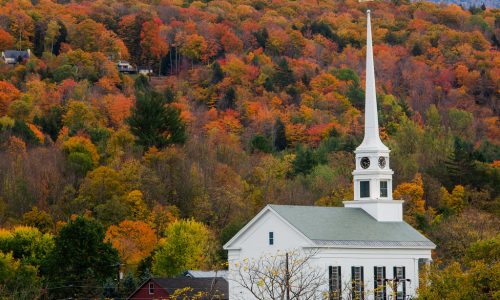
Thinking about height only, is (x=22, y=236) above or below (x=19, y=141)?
below

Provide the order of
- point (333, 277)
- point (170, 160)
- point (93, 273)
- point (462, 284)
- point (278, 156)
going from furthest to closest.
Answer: point (278, 156) < point (170, 160) < point (93, 273) < point (333, 277) < point (462, 284)

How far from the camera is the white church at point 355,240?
9194cm

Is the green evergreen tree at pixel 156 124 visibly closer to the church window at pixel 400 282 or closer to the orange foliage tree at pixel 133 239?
the orange foliage tree at pixel 133 239

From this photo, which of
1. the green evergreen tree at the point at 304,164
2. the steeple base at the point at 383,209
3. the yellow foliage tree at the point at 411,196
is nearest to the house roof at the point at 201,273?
the steeple base at the point at 383,209

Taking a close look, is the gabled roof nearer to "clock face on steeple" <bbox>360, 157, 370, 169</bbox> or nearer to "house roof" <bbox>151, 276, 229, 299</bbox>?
"clock face on steeple" <bbox>360, 157, 370, 169</bbox>

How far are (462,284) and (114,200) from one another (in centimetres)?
6602

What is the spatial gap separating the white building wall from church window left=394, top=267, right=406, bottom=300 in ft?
0.91

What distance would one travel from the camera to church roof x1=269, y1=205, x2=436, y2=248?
9312 centimetres

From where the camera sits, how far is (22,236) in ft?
398

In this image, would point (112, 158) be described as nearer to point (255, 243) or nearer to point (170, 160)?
point (170, 160)

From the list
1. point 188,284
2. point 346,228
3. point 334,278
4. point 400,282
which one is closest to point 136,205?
point 188,284

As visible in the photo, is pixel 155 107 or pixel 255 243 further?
pixel 155 107

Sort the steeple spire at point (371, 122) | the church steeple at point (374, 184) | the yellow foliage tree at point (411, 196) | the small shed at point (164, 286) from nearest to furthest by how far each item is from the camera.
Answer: the church steeple at point (374, 184), the steeple spire at point (371, 122), the small shed at point (164, 286), the yellow foliage tree at point (411, 196)

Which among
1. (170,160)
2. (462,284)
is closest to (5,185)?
(170,160)
